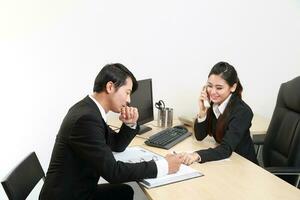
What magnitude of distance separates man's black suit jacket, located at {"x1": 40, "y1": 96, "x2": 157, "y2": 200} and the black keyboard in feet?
1.71

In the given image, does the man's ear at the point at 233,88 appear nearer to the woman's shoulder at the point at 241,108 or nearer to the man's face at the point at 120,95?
the woman's shoulder at the point at 241,108

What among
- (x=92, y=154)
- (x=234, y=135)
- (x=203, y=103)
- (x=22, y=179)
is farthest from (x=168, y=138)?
(x=22, y=179)

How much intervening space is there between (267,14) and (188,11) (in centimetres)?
73

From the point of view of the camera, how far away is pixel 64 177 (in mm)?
1470

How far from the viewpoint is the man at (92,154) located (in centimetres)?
142

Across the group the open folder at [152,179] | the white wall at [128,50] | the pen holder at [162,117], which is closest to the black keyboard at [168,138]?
the open folder at [152,179]

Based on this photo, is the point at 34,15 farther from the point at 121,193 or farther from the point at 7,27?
the point at 121,193

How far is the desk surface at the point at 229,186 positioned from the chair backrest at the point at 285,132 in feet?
1.31

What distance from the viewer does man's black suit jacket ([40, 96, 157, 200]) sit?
4.65ft

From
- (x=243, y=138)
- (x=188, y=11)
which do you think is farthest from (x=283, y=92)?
(x=188, y=11)

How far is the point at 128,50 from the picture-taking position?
2713mm

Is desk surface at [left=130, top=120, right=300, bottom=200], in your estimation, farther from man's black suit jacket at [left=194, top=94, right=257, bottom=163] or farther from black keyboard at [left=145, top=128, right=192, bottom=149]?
black keyboard at [left=145, top=128, right=192, bottom=149]

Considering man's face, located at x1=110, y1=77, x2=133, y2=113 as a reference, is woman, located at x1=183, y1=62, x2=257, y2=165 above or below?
below

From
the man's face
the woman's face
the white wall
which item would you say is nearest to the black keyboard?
the woman's face
